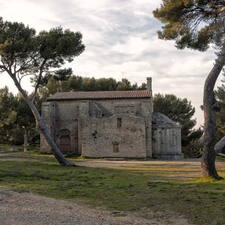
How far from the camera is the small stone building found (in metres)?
30.1

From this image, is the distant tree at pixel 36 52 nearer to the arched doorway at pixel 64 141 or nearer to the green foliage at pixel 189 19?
the green foliage at pixel 189 19

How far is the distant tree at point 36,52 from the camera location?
19391 millimetres

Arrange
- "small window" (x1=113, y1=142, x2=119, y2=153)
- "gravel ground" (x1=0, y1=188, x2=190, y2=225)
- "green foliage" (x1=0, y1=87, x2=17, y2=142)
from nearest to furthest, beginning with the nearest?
"gravel ground" (x1=0, y1=188, x2=190, y2=225) < "small window" (x1=113, y1=142, x2=119, y2=153) < "green foliage" (x1=0, y1=87, x2=17, y2=142)

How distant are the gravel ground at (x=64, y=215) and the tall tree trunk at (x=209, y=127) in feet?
21.5

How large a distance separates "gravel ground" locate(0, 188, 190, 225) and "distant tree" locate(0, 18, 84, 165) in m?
12.1

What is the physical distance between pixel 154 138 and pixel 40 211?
978 inches

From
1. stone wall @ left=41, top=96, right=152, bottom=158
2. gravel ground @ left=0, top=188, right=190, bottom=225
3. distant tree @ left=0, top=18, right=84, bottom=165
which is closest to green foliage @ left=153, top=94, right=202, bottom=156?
stone wall @ left=41, top=96, right=152, bottom=158

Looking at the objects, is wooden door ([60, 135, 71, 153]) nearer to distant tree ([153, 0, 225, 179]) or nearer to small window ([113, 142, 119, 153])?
small window ([113, 142, 119, 153])

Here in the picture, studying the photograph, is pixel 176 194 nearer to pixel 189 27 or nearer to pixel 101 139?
pixel 189 27

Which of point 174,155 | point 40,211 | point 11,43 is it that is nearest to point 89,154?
point 174,155

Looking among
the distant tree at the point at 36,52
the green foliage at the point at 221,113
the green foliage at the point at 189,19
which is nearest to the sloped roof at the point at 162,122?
the green foliage at the point at 221,113

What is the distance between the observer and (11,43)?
62.4 ft

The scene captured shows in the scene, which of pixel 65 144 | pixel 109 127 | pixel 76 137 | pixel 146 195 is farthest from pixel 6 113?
pixel 146 195

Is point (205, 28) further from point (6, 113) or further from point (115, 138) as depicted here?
point (6, 113)
